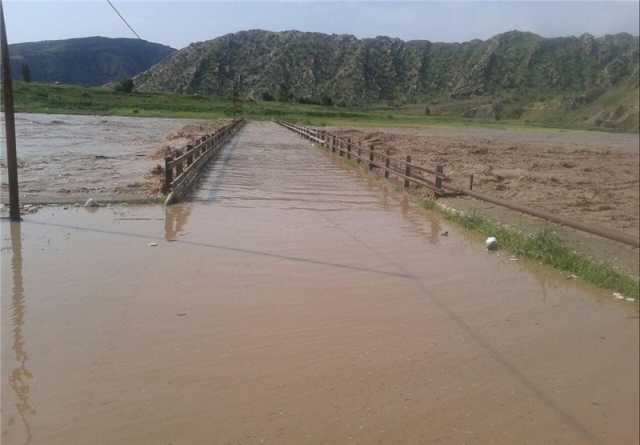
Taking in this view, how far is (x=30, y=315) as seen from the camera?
586 centimetres

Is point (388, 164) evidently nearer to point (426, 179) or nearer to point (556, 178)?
point (426, 179)

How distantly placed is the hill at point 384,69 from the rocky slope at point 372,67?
0.89 feet

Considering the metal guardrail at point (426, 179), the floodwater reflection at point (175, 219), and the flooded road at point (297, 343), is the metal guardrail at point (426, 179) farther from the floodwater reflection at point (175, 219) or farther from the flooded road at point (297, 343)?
the floodwater reflection at point (175, 219)

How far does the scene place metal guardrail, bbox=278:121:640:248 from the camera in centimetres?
554

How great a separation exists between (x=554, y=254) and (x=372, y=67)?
535 feet

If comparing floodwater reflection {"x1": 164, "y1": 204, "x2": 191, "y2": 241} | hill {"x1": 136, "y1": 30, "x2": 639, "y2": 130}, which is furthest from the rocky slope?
floodwater reflection {"x1": 164, "y1": 204, "x2": 191, "y2": 241}

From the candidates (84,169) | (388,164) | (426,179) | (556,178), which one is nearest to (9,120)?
(84,169)

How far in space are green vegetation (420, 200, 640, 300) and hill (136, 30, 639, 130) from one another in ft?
345

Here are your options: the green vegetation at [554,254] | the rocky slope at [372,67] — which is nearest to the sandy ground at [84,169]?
the green vegetation at [554,254]

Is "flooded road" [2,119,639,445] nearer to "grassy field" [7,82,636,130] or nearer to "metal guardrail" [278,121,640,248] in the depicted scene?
"metal guardrail" [278,121,640,248]

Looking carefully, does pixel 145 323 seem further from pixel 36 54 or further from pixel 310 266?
pixel 36 54

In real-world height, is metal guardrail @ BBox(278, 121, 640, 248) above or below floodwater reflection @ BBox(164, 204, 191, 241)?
above

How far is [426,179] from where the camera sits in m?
15.8

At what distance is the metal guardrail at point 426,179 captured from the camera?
5.54 meters
